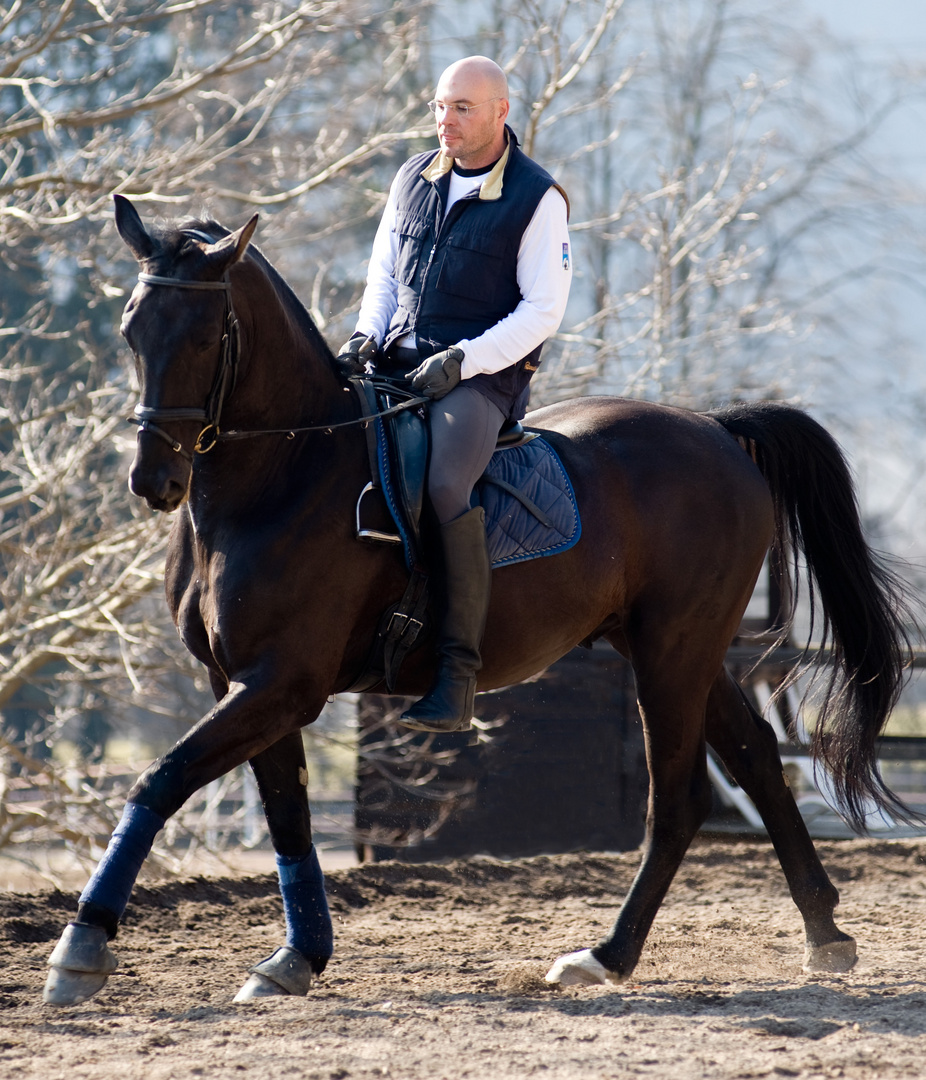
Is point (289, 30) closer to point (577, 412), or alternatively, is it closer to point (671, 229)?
point (671, 229)

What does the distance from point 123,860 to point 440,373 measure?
5.61 ft

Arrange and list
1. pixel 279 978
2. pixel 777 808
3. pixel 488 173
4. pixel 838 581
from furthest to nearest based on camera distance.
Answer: pixel 838 581, pixel 777 808, pixel 488 173, pixel 279 978

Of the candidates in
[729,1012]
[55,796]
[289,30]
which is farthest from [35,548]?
[729,1012]

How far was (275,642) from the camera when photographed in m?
3.55

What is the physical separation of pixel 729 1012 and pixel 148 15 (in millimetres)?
6015

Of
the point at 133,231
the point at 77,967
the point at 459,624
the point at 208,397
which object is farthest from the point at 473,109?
the point at 77,967

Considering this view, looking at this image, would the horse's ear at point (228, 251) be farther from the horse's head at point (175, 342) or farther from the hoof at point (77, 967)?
the hoof at point (77, 967)

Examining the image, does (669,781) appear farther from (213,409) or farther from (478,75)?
(478,75)

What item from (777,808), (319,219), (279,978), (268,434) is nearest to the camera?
(268,434)

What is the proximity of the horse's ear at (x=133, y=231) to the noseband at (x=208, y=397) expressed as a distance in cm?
9

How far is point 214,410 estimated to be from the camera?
3471 mm

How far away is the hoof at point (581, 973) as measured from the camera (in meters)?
3.99

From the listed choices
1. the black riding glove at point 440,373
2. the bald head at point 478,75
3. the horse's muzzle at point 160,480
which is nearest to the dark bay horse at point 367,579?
the horse's muzzle at point 160,480

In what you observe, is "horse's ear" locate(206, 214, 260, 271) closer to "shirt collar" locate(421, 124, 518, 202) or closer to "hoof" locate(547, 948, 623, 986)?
"shirt collar" locate(421, 124, 518, 202)
